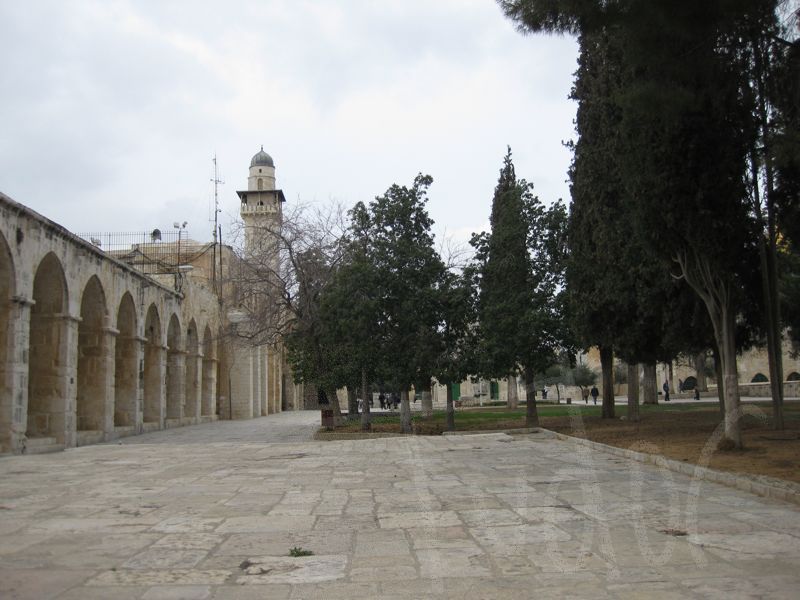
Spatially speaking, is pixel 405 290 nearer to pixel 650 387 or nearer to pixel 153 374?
pixel 153 374

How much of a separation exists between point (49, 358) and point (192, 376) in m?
14.2

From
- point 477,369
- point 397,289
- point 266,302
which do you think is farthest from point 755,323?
point 266,302

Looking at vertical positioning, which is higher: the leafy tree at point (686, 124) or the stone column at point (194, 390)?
the leafy tree at point (686, 124)

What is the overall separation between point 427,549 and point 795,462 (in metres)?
7.42

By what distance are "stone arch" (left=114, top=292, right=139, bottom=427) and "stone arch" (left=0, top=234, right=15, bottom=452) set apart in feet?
25.4

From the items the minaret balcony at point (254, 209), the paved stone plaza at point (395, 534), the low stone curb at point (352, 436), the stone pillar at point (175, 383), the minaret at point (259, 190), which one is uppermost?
the minaret at point (259, 190)

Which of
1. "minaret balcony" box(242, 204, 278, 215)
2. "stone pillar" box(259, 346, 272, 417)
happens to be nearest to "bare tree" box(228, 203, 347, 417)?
"stone pillar" box(259, 346, 272, 417)

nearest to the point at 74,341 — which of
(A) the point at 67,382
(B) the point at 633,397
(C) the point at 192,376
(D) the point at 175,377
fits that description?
(A) the point at 67,382

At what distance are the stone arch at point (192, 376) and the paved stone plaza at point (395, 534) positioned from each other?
790 inches

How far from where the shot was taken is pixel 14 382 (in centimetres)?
1488

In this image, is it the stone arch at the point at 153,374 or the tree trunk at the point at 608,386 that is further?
the stone arch at the point at 153,374

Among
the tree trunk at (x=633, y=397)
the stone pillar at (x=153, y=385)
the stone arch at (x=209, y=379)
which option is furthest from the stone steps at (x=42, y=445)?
the stone arch at (x=209, y=379)

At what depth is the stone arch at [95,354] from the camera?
65.9ft

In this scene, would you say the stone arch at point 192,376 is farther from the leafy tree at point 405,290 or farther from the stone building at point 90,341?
the leafy tree at point 405,290
